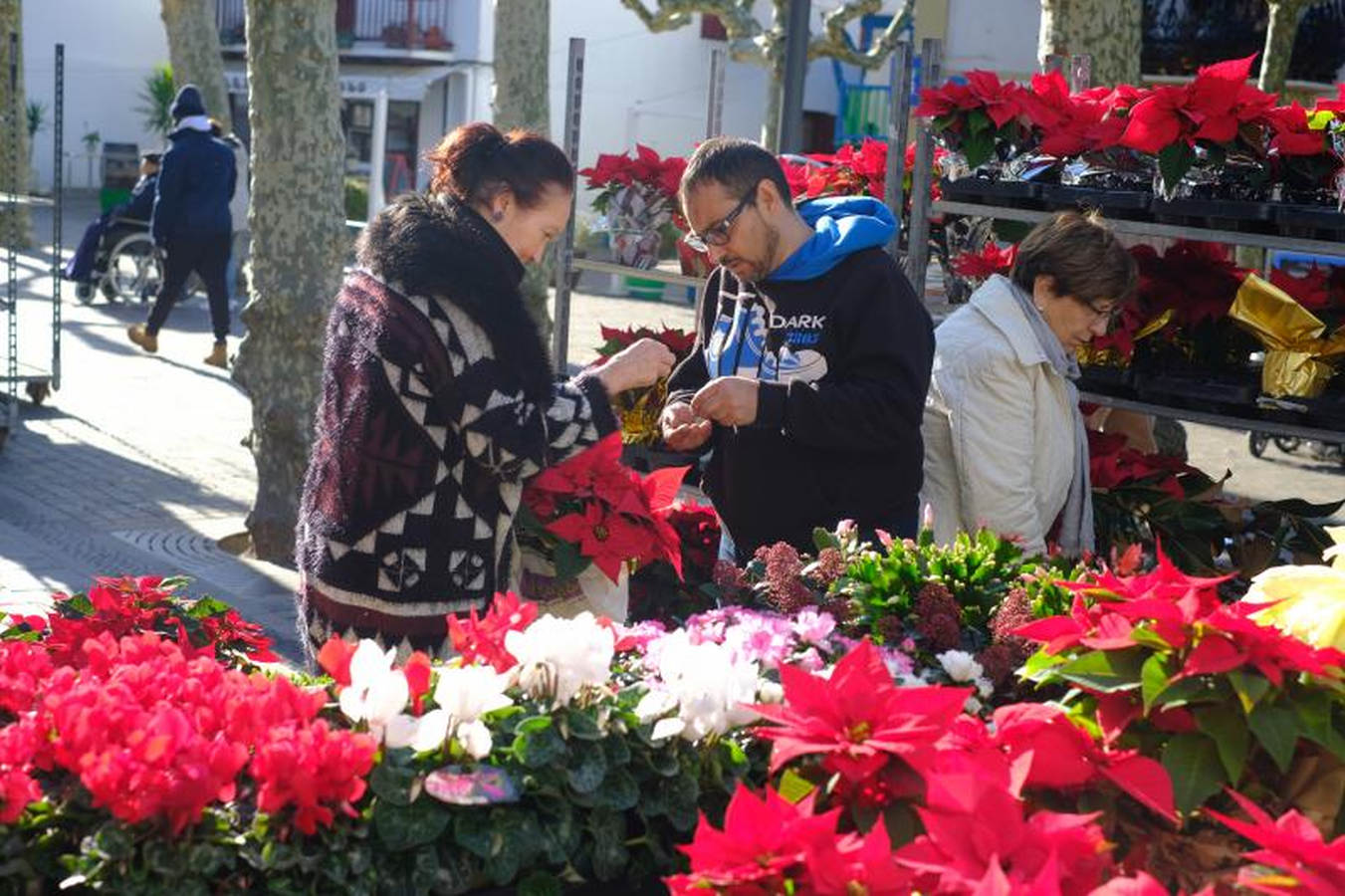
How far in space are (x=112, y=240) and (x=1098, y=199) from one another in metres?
14.5

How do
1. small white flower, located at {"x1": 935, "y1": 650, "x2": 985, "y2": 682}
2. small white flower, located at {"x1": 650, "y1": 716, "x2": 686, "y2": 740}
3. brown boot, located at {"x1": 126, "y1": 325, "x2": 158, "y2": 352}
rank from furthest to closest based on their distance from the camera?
1. brown boot, located at {"x1": 126, "y1": 325, "x2": 158, "y2": 352}
2. small white flower, located at {"x1": 935, "y1": 650, "x2": 985, "y2": 682}
3. small white flower, located at {"x1": 650, "y1": 716, "x2": 686, "y2": 740}

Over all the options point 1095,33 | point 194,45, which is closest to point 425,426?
point 1095,33

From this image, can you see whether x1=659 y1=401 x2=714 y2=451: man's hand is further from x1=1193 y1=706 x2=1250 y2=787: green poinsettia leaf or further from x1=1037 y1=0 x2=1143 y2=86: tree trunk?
x1=1037 y1=0 x2=1143 y2=86: tree trunk

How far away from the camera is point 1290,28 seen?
17359 mm

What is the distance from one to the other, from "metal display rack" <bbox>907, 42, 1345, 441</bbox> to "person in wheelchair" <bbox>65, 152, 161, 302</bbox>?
12925 millimetres

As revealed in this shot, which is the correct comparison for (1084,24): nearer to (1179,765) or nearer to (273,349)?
(273,349)

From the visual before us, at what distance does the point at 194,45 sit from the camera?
23.7 meters

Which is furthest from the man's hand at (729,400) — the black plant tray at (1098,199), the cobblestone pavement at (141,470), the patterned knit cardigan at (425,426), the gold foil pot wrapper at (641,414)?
the cobblestone pavement at (141,470)

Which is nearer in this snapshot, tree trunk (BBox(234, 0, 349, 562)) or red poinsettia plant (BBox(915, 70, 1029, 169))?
red poinsettia plant (BBox(915, 70, 1029, 169))

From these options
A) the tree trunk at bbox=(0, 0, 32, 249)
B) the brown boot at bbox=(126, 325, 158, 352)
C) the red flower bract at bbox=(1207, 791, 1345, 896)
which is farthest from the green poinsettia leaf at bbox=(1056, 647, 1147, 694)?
the brown boot at bbox=(126, 325, 158, 352)

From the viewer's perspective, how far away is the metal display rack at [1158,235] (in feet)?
14.6

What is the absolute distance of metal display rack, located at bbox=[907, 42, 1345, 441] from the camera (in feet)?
14.6

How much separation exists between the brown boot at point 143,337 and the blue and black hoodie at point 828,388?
11.3 metres

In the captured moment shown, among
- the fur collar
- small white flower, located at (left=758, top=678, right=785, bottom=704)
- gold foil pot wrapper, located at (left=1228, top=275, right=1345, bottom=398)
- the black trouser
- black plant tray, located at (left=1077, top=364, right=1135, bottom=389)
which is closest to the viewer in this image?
small white flower, located at (left=758, top=678, right=785, bottom=704)
